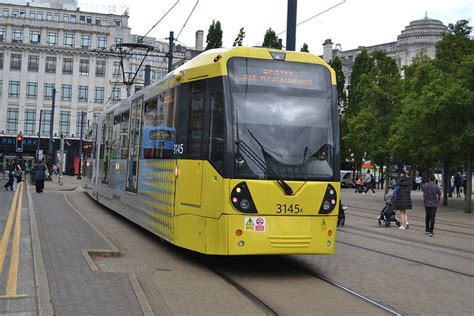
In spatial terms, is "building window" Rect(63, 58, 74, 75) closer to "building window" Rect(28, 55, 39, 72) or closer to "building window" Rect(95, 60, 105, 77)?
"building window" Rect(95, 60, 105, 77)

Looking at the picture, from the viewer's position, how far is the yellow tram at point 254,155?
340 inches

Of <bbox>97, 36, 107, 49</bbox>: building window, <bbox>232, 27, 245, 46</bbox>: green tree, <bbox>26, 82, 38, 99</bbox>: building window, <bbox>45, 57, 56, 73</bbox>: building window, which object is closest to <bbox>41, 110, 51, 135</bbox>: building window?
<bbox>26, 82, 38, 99</bbox>: building window

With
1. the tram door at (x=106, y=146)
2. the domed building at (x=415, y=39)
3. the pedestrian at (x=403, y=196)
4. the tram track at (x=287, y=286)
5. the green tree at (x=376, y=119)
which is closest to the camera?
the tram track at (x=287, y=286)

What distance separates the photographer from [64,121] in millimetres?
76312

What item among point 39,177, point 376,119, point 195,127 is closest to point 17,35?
point 39,177

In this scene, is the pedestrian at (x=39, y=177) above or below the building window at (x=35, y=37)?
below

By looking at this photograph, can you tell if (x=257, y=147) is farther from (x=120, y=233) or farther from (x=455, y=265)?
(x=120, y=233)

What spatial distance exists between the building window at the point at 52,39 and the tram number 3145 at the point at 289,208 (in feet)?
244

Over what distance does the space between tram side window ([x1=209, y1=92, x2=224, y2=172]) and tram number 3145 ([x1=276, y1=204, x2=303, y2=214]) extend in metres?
1.04

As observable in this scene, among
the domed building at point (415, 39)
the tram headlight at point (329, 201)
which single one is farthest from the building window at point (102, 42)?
the tram headlight at point (329, 201)

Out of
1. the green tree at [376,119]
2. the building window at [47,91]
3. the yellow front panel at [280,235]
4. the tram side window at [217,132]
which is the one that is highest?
the building window at [47,91]

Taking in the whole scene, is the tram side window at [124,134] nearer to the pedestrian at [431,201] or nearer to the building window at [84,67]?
the pedestrian at [431,201]

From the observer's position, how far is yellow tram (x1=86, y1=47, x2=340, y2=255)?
340 inches

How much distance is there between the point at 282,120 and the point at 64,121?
71.3 metres
